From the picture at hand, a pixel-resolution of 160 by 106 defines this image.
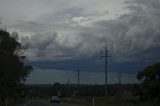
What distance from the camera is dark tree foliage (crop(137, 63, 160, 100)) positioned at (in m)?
54.6

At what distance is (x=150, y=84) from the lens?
5444cm

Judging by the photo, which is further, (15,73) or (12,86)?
(12,86)

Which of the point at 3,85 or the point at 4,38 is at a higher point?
the point at 4,38

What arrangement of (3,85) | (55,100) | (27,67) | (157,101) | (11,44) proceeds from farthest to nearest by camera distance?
(55,100), (27,67), (3,85), (11,44), (157,101)

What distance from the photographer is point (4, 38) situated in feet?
188

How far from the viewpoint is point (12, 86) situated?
70688 millimetres

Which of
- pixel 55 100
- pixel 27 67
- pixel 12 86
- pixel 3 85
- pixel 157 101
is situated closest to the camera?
pixel 157 101

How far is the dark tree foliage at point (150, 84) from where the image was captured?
179ft

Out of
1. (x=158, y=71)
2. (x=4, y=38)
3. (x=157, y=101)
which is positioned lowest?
(x=157, y=101)

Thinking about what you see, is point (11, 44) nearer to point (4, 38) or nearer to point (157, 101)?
point (4, 38)

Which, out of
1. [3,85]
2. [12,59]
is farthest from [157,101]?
[3,85]

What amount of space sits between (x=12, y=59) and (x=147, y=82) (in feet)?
53.3

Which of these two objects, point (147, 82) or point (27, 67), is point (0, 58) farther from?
point (27, 67)

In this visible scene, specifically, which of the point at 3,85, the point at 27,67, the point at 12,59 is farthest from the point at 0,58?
the point at 27,67
